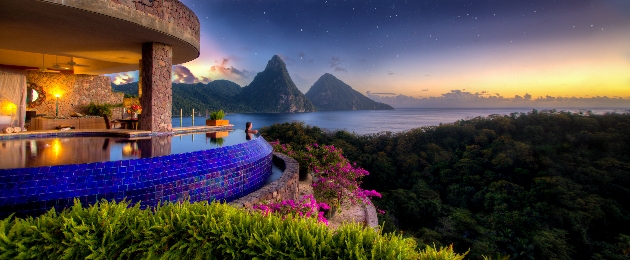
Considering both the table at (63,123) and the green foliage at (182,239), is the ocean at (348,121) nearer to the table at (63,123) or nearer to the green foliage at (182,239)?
Answer: the table at (63,123)

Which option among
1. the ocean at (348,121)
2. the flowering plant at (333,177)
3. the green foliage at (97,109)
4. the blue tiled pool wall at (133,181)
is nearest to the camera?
the blue tiled pool wall at (133,181)

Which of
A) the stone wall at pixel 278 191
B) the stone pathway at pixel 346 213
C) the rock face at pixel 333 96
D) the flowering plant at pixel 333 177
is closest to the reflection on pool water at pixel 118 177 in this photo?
the stone wall at pixel 278 191

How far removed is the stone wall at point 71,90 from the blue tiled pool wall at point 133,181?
545 inches

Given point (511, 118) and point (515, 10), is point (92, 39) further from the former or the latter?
point (511, 118)

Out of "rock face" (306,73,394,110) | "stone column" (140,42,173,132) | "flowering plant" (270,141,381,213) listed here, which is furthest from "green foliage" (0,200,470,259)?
"rock face" (306,73,394,110)

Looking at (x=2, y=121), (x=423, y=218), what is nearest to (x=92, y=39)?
(x=2, y=121)

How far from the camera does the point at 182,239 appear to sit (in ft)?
8.08

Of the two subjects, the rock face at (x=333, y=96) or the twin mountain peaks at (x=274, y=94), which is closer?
the twin mountain peaks at (x=274, y=94)

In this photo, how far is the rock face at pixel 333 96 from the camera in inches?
3273

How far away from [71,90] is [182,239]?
17.3 metres

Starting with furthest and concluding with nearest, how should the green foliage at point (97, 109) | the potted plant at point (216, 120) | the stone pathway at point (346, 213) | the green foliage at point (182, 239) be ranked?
1. the green foliage at point (97, 109)
2. the potted plant at point (216, 120)
3. the stone pathway at point (346, 213)
4. the green foliage at point (182, 239)

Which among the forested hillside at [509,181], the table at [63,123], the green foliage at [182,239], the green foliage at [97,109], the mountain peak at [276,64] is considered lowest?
the forested hillside at [509,181]

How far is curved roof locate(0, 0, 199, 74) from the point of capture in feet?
18.7

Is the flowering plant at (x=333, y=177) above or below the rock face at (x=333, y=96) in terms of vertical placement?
below
